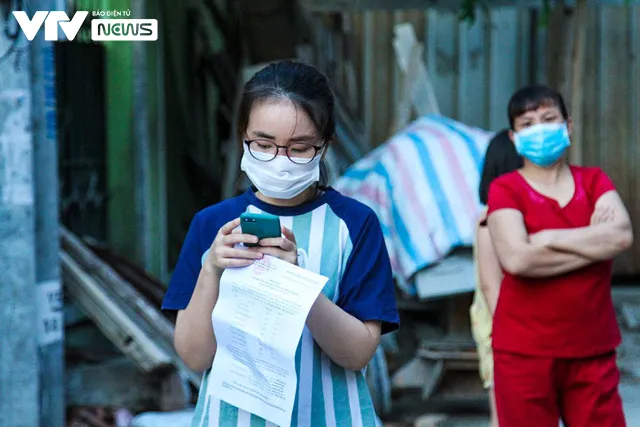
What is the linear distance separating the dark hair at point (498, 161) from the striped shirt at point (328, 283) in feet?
6.83

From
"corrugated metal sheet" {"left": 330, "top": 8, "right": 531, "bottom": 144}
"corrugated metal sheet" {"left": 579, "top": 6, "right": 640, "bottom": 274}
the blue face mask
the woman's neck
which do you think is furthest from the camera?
"corrugated metal sheet" {"left": 330, "top": 8, "right": 531, "bottom": 144}

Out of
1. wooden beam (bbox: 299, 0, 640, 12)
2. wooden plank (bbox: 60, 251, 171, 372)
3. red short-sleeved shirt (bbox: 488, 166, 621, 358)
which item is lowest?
wooden plank (bbox: 60, 251, 171, 372)

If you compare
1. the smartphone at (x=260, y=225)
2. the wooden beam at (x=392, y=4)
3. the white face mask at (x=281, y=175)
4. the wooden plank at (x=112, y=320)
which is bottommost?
the wooden plank at (x=112, y=320)

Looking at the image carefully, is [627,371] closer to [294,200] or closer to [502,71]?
[502,71]

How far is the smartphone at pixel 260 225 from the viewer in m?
2.09

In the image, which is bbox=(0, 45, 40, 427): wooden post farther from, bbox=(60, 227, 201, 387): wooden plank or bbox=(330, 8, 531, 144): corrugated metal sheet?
bbox=(330, 8, 531, 144): corrugated metal sheet

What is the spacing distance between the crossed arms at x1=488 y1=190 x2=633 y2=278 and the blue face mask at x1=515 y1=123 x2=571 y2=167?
8.5 inches

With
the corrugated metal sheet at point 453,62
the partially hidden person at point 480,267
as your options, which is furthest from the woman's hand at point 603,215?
the corrugated metal sheet at point 453,62

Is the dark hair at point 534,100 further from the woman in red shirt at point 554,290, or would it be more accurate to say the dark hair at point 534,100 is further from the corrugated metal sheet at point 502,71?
the corrugated metal sheet at point 502,71

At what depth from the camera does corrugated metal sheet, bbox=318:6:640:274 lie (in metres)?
8.12

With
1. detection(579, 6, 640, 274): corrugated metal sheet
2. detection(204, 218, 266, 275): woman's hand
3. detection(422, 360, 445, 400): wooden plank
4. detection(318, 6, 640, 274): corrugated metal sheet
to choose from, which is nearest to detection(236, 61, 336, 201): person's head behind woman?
detection(204, 218, 266, 275): woman's hand

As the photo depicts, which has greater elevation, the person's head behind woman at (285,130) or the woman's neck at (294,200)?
the person's head behind woman at (285,130)

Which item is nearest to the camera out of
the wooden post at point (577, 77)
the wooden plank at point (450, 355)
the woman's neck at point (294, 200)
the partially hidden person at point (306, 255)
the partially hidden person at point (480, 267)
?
the partially hidden person at point (306, 255)

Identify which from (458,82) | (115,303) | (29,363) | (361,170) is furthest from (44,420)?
(458,82)
